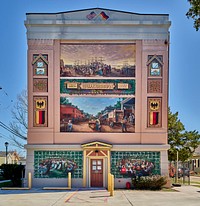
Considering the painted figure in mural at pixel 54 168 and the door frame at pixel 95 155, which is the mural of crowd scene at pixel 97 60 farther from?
the painted figure in mural at pixel 54 168

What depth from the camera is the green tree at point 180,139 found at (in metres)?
44.4

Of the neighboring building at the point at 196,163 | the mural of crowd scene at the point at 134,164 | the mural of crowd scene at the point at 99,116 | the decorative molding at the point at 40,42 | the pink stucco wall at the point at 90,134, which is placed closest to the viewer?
the mural of crowd scene at the point at 134,164

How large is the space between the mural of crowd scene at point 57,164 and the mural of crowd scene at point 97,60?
20.1 feet

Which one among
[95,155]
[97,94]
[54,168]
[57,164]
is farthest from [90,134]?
[54,168]

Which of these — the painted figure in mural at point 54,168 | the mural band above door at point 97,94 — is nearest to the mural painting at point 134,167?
the mural band above door at point 97,94

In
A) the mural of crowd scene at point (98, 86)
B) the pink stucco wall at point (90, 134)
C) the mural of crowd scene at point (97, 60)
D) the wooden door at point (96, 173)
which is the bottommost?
the wooden door at point (96, 173)

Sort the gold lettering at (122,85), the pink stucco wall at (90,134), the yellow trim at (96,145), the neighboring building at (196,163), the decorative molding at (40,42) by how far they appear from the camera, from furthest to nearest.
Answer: the neighboring building at (196,163), the decorative molding at (40,42), the gold lettering at (122,85), the pink stucco wall at (90,134), the yellow trim at (96,145)

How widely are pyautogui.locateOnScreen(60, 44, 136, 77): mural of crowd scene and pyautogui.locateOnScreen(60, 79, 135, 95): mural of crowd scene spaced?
47 centimetres

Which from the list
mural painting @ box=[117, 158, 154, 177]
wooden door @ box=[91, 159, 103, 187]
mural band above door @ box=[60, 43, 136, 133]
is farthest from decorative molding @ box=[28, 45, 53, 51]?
mural painting @ box=[117, 158, 154, 177]

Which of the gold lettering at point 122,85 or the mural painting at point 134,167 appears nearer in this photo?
the mural painting at point 134,167

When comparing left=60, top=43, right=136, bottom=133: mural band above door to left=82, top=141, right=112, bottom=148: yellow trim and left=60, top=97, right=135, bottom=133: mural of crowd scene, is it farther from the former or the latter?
left=82, top=141, right=112, bottom=148: yellow trim

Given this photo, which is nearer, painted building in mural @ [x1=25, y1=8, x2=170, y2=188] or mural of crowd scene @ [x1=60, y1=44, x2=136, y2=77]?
painted building in mural @ [x1=25, y1=8, x2=170, y2=188]

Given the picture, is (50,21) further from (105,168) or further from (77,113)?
(105,168)

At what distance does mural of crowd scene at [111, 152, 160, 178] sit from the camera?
32.6 meters
